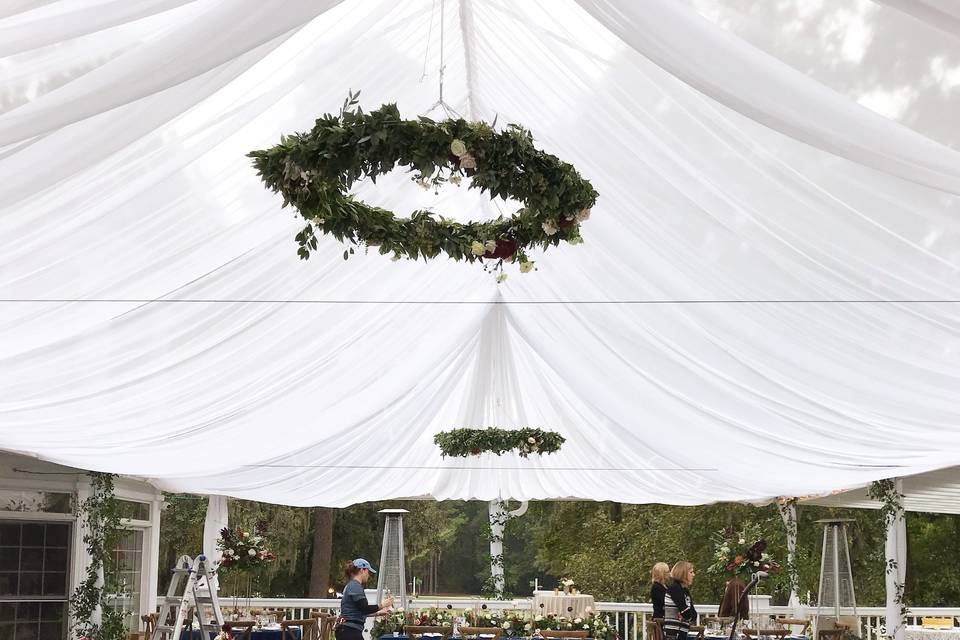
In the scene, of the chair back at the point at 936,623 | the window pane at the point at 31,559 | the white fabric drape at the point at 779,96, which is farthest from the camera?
the chair back at the point at 936,623

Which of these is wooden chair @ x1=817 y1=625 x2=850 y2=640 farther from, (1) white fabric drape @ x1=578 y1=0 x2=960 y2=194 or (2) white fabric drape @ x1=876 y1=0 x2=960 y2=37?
(2) white fabric drape @ x1=876 y1=0 x2=960 y2=37

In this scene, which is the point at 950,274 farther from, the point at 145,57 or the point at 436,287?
the point at 436,287

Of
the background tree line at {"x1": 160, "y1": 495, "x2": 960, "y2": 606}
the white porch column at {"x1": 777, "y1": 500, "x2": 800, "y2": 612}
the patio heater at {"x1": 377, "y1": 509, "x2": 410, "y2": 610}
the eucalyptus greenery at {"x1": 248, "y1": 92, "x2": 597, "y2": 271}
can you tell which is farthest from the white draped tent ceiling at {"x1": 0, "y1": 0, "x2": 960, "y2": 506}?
the background tree line at {"x1": 160, "y1": 495, "x2": 960, "y2": 606}

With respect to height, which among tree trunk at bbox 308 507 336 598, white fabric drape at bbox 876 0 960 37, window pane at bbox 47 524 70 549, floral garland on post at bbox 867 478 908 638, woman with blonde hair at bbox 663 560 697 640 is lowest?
tree trunk at bbox 308 507 336 598

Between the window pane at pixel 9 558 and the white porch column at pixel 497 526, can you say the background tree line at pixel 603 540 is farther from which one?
the window pane at pixel 9 558

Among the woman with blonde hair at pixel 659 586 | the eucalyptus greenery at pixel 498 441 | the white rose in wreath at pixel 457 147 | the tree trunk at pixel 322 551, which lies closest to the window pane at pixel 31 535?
the eucalyptus greenery at pixel 498 441

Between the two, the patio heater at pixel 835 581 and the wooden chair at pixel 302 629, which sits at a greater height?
the patio heater at pixel 835 581

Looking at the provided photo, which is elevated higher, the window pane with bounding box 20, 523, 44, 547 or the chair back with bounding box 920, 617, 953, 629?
the window pane with bounding box 20, 523, 44, 547

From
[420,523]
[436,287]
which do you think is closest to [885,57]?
[436,287]

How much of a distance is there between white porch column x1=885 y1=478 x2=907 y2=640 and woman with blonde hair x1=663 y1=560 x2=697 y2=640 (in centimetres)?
218

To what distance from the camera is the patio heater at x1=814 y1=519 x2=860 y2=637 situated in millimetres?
12086

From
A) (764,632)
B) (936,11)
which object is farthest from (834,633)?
(936,11)

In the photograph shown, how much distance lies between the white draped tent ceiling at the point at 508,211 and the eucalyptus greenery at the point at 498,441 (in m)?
0.64

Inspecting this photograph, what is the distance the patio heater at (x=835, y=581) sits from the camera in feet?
39.7
